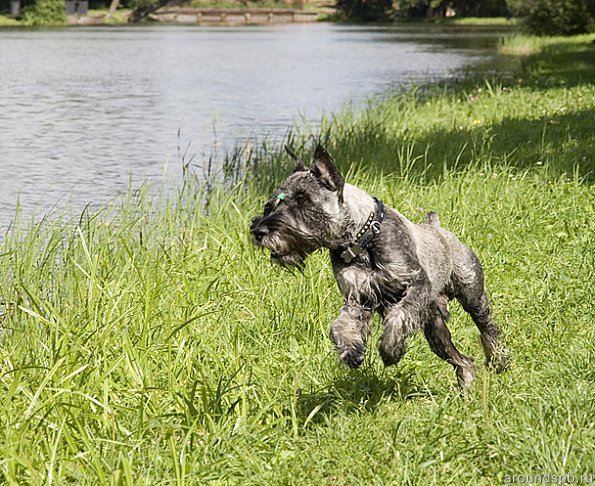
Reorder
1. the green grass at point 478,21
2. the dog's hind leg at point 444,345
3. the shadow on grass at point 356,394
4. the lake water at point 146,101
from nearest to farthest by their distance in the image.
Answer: the shadow on grass at point 356,394 → the dog's hind leg at point 444,345 → the lake water at point 146,101 → the green grass at point 478,21

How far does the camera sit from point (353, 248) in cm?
543

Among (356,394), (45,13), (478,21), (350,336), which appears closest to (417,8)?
(478,21)

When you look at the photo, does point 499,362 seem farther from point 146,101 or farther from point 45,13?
point 45,13

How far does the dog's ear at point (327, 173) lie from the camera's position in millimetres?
5289

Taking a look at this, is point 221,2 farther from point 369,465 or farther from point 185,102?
point 369,465

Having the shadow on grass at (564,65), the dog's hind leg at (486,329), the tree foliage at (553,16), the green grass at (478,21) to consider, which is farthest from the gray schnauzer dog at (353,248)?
the green grass at (478,21)

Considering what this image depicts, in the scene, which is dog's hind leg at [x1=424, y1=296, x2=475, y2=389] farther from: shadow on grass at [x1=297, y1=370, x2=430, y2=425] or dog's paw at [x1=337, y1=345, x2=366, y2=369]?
dog's paw at [x1=337, y1=345, x2=366, y2=369]

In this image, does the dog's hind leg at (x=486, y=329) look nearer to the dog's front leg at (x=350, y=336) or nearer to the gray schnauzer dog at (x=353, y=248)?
the gray schnauzer dog at (x=353, y=248)

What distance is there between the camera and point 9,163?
1705cm

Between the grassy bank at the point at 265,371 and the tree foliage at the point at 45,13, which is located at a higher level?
the tree foliage at the point at 45,13

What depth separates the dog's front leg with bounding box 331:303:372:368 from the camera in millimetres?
5258

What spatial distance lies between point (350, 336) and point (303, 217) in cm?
68

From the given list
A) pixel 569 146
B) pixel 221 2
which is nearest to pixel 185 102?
pixel 569 146

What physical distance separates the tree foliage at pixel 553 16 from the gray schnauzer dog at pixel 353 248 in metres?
40.4
